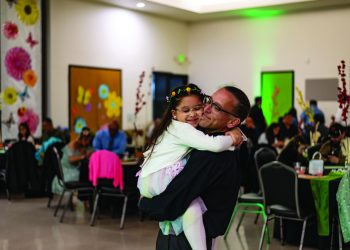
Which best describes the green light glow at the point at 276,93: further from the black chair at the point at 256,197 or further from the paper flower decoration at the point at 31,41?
the black chair at the point at 256,197

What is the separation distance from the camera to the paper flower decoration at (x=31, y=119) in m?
11.3

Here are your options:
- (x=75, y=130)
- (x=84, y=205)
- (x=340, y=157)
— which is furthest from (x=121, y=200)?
(x=75, y=130)

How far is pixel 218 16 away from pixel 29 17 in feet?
17.0

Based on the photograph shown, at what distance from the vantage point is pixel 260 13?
1389cm

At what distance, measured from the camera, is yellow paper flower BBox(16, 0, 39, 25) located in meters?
11.3

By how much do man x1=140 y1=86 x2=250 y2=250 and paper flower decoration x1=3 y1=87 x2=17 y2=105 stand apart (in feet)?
31.1

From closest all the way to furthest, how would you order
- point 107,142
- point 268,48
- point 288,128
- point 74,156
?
1. point 74,156
2. point 107,142
3. point 288,128
4. point 268,48

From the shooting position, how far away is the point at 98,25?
508 inches

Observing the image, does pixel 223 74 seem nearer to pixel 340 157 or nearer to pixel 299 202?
pixel 340 157

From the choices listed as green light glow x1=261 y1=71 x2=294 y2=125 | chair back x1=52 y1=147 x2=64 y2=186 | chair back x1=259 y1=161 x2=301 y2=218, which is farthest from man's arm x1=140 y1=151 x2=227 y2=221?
green light glow x1=261 y1=71 x2=294 y2=125

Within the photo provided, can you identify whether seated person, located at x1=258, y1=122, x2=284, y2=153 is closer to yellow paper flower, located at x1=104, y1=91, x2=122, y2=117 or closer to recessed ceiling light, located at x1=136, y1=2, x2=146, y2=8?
yellow paper flower, located at x1=104, y1=91, x2=122, y2=117

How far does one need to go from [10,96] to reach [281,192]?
7.10 m

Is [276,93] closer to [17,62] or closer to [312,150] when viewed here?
[17,62]

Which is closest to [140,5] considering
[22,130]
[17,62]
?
[17,62]
